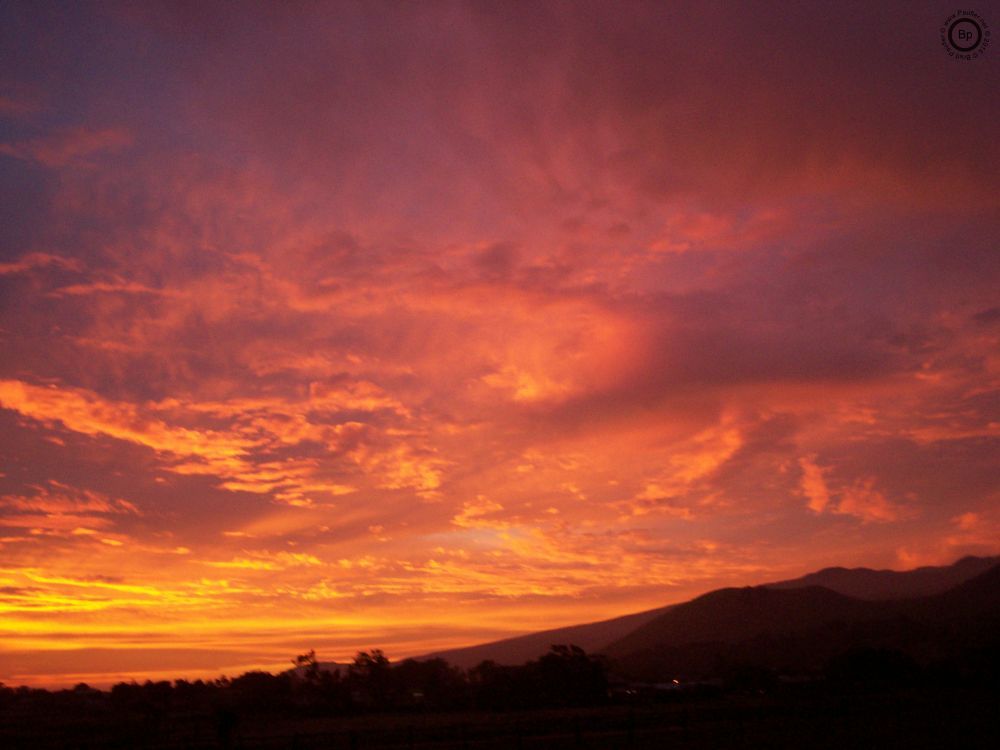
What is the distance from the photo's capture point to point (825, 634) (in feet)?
488

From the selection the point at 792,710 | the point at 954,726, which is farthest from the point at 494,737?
the point at 954,726

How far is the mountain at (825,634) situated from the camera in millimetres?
127500

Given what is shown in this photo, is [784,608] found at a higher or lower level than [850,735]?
higher

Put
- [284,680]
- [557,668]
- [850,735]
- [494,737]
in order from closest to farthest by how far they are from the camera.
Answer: [850,735] → [494,737] → [557,668] → [284,680]

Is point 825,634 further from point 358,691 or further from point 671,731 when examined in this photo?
point 671,731

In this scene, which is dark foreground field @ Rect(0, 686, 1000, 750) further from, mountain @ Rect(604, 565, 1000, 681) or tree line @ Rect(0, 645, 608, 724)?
mountain @ Rect(604, 565, 1000, 681)

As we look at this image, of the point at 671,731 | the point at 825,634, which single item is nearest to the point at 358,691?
the point at 671,731

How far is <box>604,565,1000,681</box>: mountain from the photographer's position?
128 meters

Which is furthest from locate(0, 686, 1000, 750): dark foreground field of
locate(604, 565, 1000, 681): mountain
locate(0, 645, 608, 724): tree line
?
locate(604, 565, 1000, 681): mountain

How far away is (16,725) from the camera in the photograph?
6359cm

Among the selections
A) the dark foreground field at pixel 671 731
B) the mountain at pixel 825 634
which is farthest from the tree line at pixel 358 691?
the mountain at pixel 825 634

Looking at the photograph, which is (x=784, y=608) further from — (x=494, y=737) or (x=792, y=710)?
(x=494, y=737)

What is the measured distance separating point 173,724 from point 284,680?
3909 cm

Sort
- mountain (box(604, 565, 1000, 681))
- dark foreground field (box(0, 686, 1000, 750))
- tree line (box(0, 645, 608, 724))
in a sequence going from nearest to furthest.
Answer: dark foreground field (box(0, 686, 1000, 750)) < tree line (box(0, 645, 608, 724)) < mountain (box(604, 565, 1000, 681))
